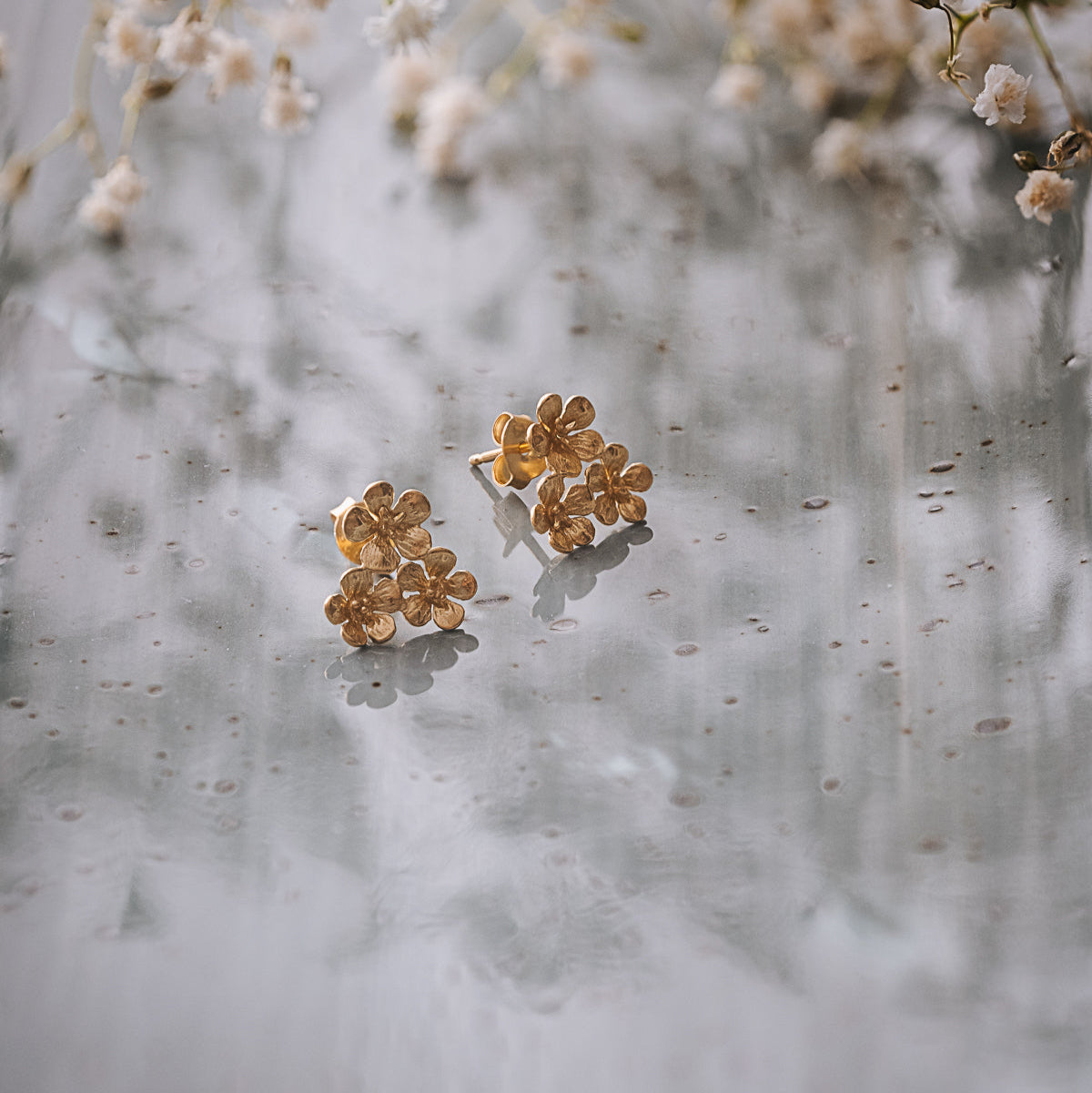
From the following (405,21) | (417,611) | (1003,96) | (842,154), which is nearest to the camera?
(1003,96)

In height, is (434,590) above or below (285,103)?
below

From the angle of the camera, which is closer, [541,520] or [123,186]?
[541,520]

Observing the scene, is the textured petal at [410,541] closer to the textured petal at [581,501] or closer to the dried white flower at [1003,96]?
the textured petal at [581,501]

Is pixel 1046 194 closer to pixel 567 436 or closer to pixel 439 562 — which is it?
pixel 567 436

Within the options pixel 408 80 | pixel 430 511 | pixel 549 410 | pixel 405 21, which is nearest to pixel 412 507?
pixel 430 511

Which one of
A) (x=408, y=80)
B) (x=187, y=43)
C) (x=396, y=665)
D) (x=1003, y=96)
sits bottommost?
(x=396, y=665)

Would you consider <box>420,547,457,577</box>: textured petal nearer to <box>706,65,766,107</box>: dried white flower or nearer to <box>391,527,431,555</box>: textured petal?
<box>391,527,431,555</box>: textured petal

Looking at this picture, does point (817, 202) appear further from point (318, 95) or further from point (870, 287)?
point (318, 95)
